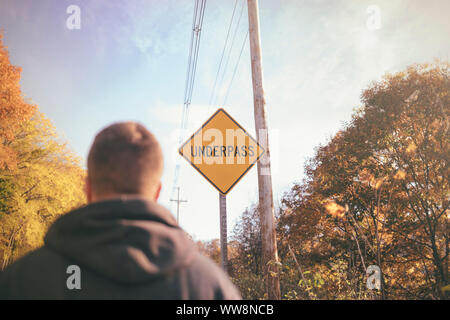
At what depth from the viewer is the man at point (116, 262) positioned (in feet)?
3.16

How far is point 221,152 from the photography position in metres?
5.20

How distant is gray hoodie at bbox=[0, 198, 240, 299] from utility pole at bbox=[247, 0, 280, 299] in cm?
363

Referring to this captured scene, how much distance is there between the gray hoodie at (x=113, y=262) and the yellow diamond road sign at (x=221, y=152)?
3.95m

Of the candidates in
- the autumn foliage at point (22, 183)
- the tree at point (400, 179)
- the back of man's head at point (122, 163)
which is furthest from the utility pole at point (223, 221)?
the autumn foliage at point (22, 183)

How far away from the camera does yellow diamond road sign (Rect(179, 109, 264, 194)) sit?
5.09 metres

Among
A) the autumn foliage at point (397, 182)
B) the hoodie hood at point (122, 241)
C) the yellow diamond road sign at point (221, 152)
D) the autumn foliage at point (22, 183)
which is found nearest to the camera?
the hoodie hood at point (122, 241)

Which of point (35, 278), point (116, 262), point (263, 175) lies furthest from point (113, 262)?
point (263, 175)

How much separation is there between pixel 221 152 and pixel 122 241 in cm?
423

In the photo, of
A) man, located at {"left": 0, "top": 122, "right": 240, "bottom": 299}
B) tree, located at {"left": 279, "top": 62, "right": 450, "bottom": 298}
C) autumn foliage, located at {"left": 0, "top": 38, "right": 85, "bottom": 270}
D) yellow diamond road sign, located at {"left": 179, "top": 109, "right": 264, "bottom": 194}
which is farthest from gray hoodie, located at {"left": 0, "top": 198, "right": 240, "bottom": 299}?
autumn foliage, located at {"left": 0, "top": 38, "right": 85, "bottom": 270}

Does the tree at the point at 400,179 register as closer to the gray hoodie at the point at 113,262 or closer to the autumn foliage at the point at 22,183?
the gray hoodie at the point at 113,262

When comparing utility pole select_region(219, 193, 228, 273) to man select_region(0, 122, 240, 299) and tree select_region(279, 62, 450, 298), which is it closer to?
man select_region(0, 122, 240, 299)

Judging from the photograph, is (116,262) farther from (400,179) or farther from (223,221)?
(400,179)
